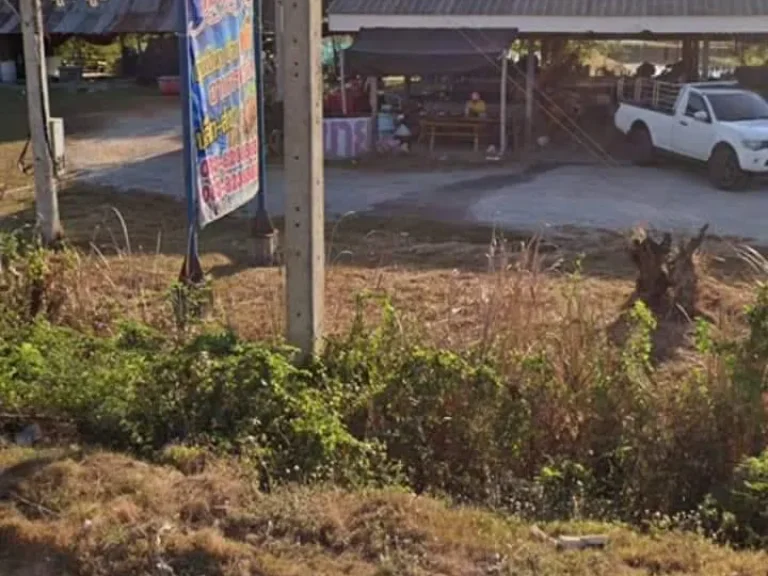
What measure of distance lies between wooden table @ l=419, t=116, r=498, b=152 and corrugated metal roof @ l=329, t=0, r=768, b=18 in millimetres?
2242

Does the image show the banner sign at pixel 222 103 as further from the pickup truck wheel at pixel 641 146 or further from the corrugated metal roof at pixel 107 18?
the corrugated metal roof at pixel 107 18

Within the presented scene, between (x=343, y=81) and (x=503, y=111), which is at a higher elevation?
(x=343, y=81)

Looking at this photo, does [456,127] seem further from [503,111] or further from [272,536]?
[272,536]

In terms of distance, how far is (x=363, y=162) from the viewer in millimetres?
20906

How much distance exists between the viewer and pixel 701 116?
59.6 ft

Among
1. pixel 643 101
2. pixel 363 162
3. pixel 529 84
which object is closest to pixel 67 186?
pixel 363 162

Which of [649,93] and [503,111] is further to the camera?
[649,93]

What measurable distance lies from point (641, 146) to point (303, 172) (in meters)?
15.7

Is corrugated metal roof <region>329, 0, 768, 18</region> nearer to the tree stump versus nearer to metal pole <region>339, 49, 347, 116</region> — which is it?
metal pole <region>339, 49, 347, 116</region>

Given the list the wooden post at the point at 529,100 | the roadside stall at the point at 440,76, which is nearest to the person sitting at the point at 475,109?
the roadside stall at the point at 440,76

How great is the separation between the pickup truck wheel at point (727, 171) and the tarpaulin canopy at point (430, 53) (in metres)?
5.65

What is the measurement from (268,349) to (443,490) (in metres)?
1.39

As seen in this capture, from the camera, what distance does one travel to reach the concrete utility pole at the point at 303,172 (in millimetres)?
5855

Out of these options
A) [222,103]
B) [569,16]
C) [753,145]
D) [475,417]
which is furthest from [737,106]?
[475,417]
